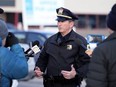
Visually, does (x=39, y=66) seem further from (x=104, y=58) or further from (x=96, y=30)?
(x=96, y=30)

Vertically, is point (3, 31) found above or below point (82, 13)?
above

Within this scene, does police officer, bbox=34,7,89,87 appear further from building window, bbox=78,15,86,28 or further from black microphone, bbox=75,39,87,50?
building window, bbox=78,15,86,28

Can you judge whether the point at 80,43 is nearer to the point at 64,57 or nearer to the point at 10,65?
the point at 64,57

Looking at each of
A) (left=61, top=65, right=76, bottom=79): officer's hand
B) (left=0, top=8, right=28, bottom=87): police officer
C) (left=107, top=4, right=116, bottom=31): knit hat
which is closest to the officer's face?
(left=61, top=65, right=76, bottom=79): officer's hand

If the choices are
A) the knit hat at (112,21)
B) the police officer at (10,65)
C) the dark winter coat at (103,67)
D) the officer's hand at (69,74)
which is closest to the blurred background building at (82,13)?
the officer's hand at (69,74)

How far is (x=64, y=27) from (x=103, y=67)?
6.26ft

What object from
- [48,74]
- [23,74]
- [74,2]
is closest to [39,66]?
[48,74]

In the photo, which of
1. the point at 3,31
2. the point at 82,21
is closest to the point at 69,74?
the point at 3,31

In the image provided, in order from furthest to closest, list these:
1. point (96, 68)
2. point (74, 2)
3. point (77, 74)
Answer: point (74, 2) → point (77, 74) → point (96, 68)

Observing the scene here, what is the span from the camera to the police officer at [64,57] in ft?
19.9

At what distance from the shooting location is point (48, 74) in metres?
6.20

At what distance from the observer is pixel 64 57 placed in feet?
19.9

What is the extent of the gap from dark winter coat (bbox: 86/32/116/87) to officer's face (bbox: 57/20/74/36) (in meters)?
1.77

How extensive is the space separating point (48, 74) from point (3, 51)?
3.61 ft
